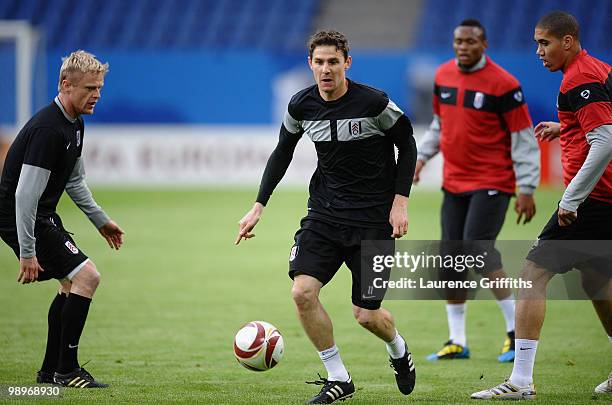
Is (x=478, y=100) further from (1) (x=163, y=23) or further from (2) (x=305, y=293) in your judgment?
(1) (x=163, y=23)

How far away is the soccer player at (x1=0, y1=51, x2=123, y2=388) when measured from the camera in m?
6.19

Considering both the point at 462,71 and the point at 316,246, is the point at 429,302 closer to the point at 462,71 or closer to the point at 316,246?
the point at 462,71

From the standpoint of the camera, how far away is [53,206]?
6.63 metres

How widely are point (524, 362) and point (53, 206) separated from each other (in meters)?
3.32

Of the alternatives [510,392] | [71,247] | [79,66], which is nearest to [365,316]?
[510,392]

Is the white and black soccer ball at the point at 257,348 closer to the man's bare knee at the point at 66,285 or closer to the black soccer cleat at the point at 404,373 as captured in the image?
the black soccer cleat at the point at 404,373

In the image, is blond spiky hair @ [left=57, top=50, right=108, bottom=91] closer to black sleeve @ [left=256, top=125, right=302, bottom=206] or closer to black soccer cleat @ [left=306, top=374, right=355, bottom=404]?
black sleeve @ [left=256, top=125, right=302, bottom=206]

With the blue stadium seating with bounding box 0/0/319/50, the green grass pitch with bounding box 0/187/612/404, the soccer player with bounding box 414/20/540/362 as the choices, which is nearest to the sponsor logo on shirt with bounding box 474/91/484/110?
the soccer player with bounding box 414/20/540/362

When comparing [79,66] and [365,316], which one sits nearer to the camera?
[365,316]

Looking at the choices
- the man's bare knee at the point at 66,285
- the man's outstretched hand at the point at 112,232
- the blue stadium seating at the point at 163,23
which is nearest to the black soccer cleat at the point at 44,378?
the man's bare knee at the point at 66,285

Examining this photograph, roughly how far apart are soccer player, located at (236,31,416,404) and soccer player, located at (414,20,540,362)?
183 centimetres

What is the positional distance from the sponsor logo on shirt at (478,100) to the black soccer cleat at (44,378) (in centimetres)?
409

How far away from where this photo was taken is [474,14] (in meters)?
31.6

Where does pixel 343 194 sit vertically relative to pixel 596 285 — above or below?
above
